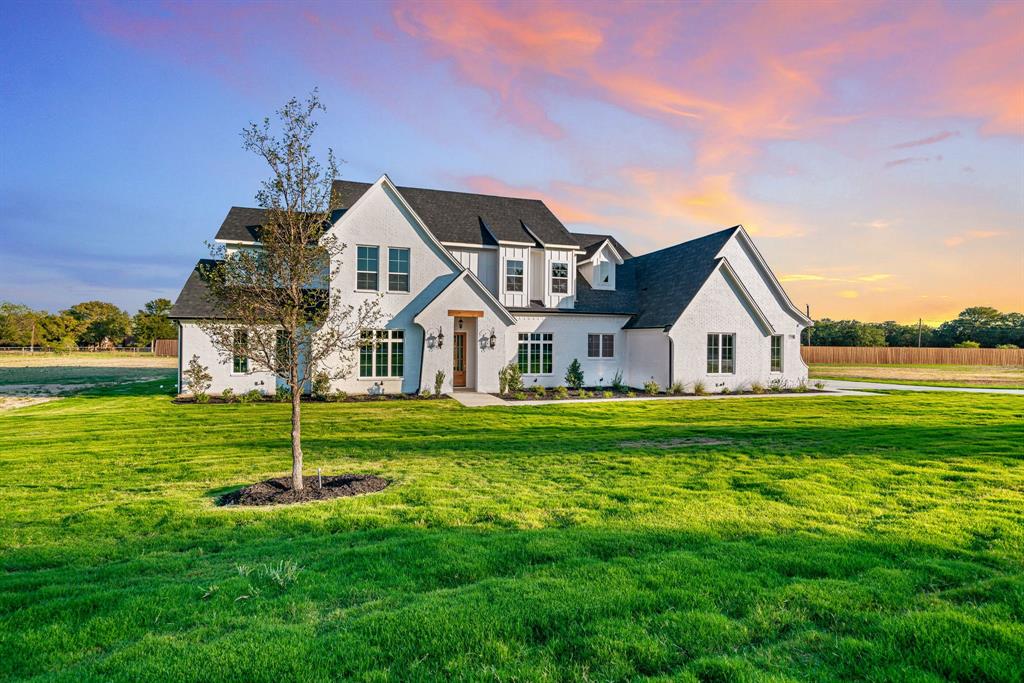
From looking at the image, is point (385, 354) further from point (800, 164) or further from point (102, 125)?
point (800, 164)

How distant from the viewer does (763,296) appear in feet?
81.7

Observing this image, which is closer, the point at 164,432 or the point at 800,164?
the point at 164,432

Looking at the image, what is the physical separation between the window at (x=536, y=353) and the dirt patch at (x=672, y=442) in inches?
469

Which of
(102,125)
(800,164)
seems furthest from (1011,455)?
(102,125)

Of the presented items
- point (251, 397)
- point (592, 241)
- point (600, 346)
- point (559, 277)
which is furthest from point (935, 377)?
point (251, 397)

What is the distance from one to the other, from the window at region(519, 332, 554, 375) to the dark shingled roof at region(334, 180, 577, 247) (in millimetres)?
4489

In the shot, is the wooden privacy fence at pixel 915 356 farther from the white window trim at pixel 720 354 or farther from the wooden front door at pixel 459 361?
the wooden front door at pixel 459 361

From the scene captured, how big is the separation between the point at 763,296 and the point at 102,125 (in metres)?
27.7

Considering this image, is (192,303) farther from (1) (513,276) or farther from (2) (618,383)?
(2) (618,383)

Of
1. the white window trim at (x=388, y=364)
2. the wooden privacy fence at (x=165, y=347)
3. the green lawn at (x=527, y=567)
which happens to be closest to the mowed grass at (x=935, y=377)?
the green lawn at (x=527, y=567)

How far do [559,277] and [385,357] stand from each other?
9.05 m

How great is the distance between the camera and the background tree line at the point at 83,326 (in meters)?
78.9

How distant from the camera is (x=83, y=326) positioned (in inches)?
3516

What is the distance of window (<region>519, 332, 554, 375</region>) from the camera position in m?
23.3
